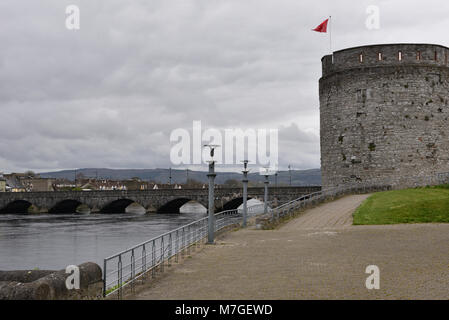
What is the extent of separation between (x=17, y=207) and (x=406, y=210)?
6536 centimetres

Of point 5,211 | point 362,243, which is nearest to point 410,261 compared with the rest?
point 362,243

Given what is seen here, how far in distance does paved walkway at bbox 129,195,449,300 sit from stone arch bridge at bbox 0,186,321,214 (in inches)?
1145

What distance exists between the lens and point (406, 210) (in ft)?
60.7

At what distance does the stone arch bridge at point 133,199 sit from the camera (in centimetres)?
4841

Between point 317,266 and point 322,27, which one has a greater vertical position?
point 322,27

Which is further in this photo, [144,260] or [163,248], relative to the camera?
[163,248]

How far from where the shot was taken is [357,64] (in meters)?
31.2

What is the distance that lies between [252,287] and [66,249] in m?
19.7

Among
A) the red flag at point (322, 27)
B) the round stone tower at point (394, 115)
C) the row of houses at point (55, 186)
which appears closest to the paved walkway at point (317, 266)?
the round stone tower at point (394, 115)

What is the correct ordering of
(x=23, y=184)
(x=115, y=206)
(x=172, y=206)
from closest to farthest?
(x=172, y=206), (x=115, y=206), (x=23, y=184)

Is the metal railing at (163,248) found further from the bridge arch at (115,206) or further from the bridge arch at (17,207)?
the bridge arch at (17,207)

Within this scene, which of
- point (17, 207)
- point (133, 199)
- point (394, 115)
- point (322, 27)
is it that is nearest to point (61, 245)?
point (322, 27)

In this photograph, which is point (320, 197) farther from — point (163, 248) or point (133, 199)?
point (133, 199)
